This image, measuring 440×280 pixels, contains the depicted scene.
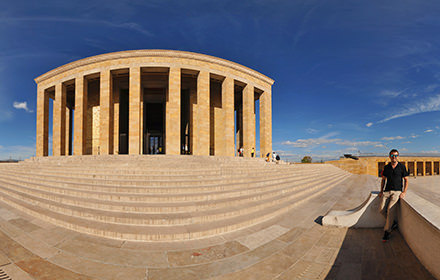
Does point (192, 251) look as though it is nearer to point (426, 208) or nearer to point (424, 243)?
point (424, 243)

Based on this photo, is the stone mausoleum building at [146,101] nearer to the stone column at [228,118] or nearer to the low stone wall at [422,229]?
the stone column at [228,118]

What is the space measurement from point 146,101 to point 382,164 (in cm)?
4093

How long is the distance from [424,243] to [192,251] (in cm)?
371

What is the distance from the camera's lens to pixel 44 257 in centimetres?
326

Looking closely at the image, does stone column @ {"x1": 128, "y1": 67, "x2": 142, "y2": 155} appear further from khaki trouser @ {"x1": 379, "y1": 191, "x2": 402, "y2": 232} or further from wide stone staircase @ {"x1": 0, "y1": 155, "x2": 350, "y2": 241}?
khaki trouser @ {"x1": 379, "y1": 191, "x2": 402, "y2": 232}

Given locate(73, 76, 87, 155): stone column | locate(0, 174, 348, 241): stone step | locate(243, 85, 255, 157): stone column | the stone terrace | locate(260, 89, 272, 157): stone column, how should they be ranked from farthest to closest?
locate(260, 89, 272, 157): stone column
locate(243, 85, 255, 157): stone column
locate(73, 76, 87, 155): stone column
locate(0, 174, 348, 241): stone step
the stone terrace

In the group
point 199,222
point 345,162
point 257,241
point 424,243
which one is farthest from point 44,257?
point 345,162

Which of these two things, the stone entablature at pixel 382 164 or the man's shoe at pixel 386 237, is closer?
the man's shoe at pixel 386 237

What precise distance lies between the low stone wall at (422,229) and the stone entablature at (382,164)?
1020 inches

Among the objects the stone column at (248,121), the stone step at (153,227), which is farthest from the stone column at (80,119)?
the stone column at (248,121)

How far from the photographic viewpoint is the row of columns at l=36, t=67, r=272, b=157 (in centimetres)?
1741

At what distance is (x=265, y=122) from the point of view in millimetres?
23984

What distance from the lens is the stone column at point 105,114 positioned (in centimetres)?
1781

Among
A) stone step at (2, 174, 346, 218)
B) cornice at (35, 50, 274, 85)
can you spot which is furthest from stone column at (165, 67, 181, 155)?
stone step at (2, 174, 346, 218)
